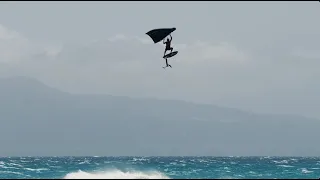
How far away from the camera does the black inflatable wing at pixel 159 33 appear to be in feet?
90.4

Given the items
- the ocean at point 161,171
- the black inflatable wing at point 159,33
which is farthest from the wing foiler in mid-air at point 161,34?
the ocean at point 161,171

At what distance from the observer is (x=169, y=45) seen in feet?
95.0

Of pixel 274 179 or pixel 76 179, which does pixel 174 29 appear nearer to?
pixel 76 179

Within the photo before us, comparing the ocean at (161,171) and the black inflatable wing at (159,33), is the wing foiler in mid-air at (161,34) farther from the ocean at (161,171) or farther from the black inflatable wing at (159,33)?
the ocean at (161,171)

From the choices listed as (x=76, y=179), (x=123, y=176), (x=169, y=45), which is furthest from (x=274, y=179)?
(x=169, y=45)

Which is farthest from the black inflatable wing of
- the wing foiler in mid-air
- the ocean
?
the ocean

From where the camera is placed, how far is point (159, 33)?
27922 millimetres

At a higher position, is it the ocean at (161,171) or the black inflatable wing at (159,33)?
the black inflatable wing at (159,33)

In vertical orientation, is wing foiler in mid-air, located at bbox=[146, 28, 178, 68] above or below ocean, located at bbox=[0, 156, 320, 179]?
above

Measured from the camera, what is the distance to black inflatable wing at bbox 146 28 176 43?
90.4ft

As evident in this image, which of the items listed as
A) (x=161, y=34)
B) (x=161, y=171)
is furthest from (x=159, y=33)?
(x=161, y=171)

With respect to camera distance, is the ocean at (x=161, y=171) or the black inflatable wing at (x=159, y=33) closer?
the black inflatable wing at (x=159, y=33)

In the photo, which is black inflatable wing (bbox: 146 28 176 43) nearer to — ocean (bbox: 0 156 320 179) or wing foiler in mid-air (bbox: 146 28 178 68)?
wing foiler in mid-air (bbox: 146 28 178 68)

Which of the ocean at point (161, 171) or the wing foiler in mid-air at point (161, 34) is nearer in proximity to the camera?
the wing foiler in mid-air at point (161, 34)
